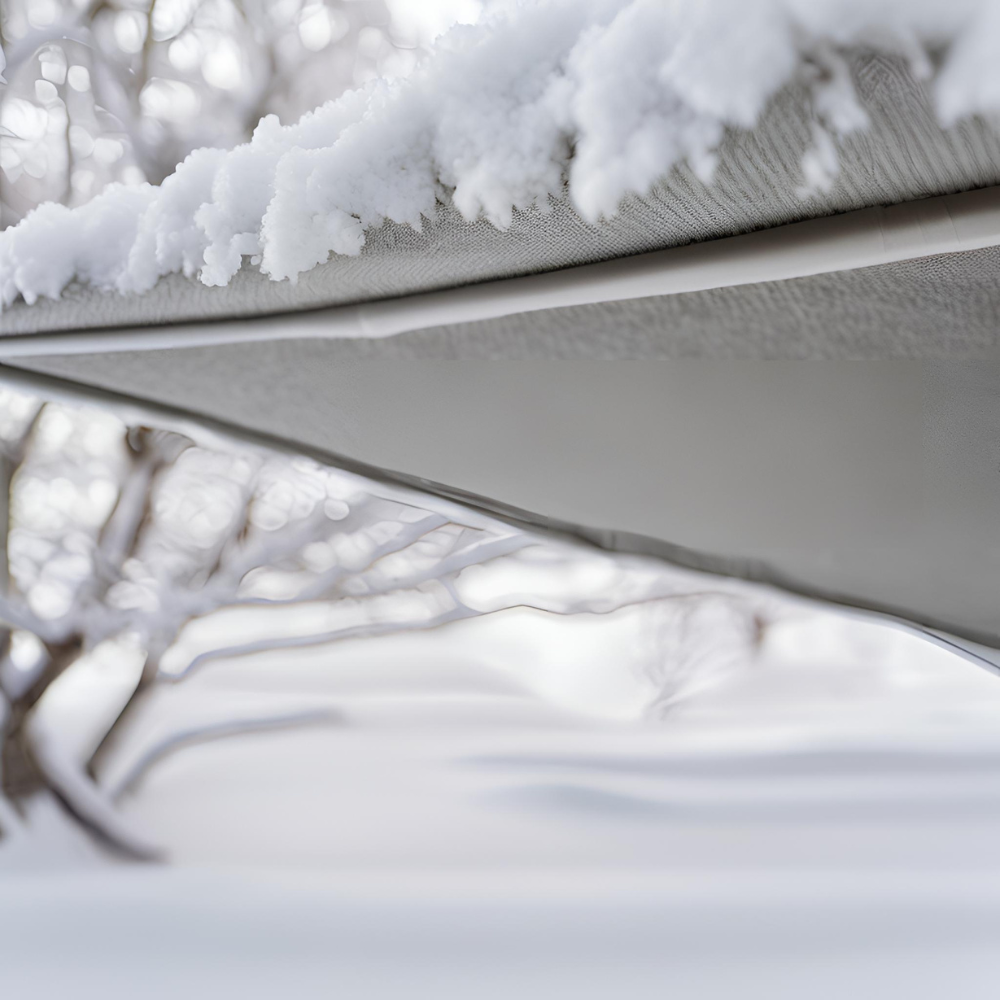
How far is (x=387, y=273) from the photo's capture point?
180 millimetres

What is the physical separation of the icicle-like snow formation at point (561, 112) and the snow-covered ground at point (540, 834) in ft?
5.80

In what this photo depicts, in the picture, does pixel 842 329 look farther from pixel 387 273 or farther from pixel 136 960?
pixel 136 960

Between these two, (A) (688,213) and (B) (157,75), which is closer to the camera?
(A) (688,213)

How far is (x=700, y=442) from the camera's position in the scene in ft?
0.86

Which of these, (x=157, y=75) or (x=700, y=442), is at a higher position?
(x=157, y=75)

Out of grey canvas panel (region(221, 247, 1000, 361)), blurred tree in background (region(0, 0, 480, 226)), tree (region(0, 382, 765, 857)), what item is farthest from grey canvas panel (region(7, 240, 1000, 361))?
blurred tree in background (region(0, 0, 480, 226))

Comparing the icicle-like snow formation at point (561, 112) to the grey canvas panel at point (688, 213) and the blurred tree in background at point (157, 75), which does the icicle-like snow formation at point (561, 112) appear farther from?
the blurred tree in background at point (157, 75)

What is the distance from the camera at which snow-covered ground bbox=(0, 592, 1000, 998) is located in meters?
1.61

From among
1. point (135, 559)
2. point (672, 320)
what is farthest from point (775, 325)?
point (135, 559)

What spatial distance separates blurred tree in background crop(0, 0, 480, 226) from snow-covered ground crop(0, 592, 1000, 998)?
4.48 feet

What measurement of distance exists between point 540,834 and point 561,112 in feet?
6.85

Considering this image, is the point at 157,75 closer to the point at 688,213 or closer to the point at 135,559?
the point at 135,559

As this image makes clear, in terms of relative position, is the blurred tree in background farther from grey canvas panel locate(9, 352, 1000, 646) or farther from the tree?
grey canvas panel locate(9, 352, 1000, 646)

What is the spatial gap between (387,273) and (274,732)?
7.21 feet
